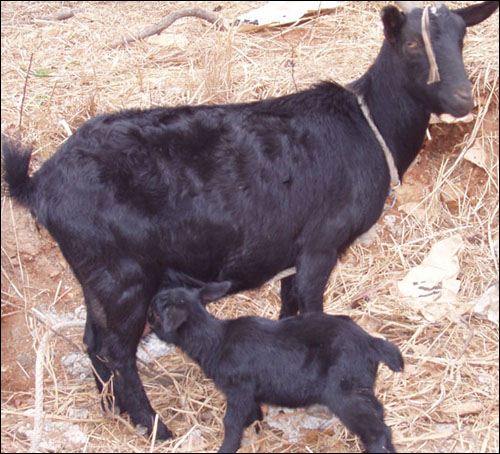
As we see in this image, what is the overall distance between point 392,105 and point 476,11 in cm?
72

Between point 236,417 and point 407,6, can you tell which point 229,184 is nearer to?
point 236,417

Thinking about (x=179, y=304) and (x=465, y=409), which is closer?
(x=179, y=304)

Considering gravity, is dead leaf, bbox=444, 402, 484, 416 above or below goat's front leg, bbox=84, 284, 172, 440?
below

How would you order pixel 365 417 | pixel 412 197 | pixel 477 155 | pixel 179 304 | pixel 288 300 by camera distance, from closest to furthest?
pixel 365 417
pixel 179 304
pixel 288 300
pixel 477 155
pixel 412 197

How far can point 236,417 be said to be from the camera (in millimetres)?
3291

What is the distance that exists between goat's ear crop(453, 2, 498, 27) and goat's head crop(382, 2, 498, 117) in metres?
0.01

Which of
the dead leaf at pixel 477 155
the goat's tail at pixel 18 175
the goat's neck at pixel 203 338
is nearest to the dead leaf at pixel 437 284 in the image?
the dead leaf at pixel 477 155

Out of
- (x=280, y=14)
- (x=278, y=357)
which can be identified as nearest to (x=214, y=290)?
(x=278, y=357)

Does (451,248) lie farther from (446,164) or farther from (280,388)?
(280,388)

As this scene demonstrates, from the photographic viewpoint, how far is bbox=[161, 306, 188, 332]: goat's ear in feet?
10.8

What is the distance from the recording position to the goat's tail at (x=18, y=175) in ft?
10.6

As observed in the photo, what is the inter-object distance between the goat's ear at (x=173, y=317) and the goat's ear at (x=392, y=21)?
1.89 meters

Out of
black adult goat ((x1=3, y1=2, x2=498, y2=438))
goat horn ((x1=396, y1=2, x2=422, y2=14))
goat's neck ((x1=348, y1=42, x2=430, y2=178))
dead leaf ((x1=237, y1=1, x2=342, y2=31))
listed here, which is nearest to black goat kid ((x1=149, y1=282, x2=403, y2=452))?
black adult goat ((x1=3, y1=2, x2=498, y2=438))

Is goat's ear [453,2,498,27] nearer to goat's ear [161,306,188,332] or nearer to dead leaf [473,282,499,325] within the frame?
dead leaf [473,282,499,325]
